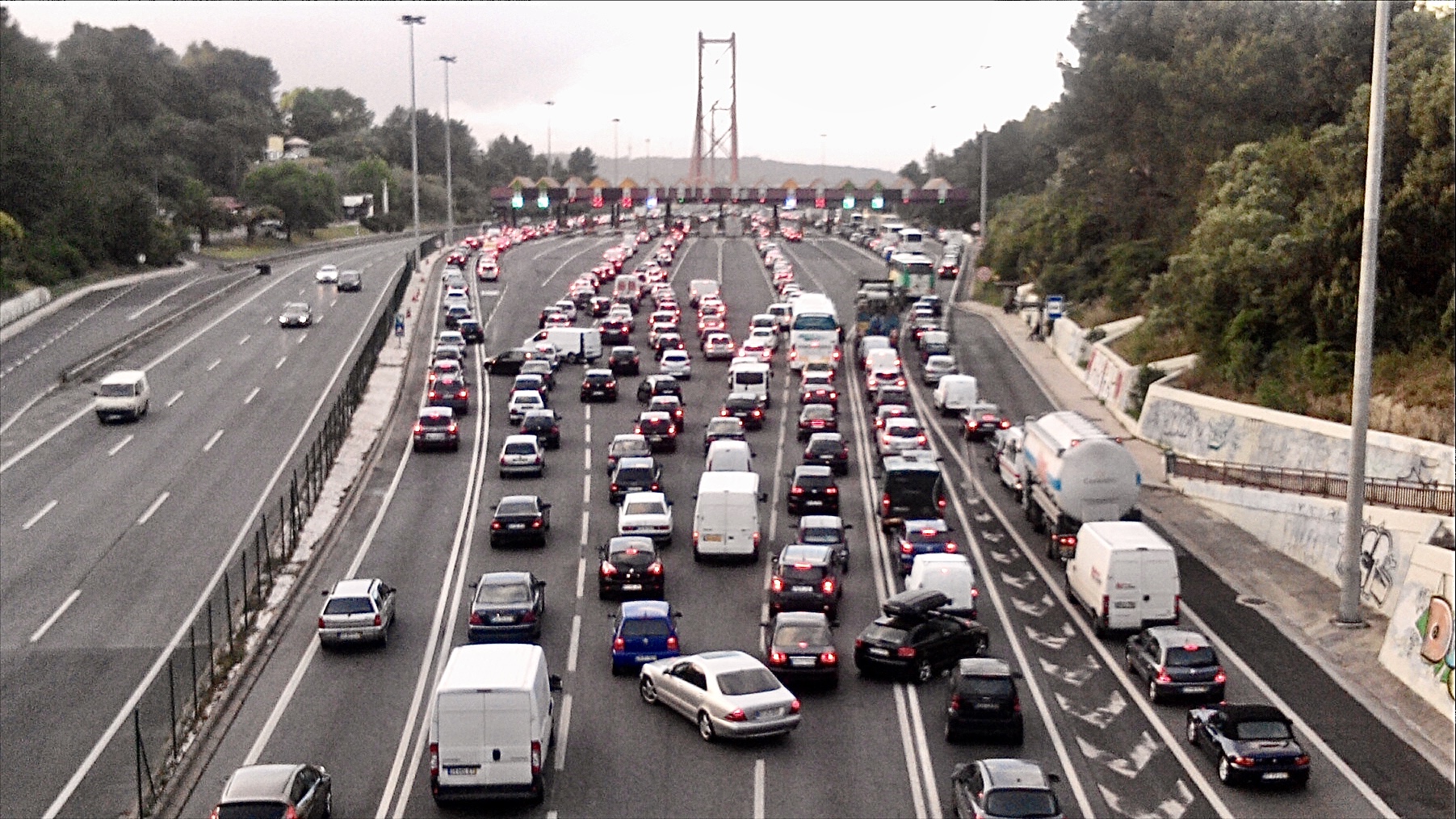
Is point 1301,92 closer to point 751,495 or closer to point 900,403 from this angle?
point 900,403

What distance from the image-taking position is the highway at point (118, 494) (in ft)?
104

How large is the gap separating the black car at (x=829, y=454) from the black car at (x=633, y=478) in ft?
20.4

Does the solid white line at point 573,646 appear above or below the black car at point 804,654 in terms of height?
below

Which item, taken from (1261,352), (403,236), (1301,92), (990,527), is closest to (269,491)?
(990,527)

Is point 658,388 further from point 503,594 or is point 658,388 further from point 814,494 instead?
point 503,594

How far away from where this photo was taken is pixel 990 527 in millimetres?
45844

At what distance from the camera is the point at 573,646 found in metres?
34.4

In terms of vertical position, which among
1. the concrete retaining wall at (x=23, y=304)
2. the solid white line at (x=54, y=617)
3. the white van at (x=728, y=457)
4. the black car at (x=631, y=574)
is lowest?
the solid white line at (x=54, y=617)

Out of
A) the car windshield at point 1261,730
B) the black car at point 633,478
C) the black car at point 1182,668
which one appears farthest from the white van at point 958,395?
the car windshield at point 1261,730

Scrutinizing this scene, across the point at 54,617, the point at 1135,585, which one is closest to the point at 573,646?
the point at 1135,585

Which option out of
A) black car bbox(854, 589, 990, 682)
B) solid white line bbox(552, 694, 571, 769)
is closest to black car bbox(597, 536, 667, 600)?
black car bbox(854, 589, 990, 682)

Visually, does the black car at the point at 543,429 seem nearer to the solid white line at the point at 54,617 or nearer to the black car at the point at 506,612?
the solid white line at the point at 54,617

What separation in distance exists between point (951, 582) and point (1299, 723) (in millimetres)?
7748

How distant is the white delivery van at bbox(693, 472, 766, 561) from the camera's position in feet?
134
